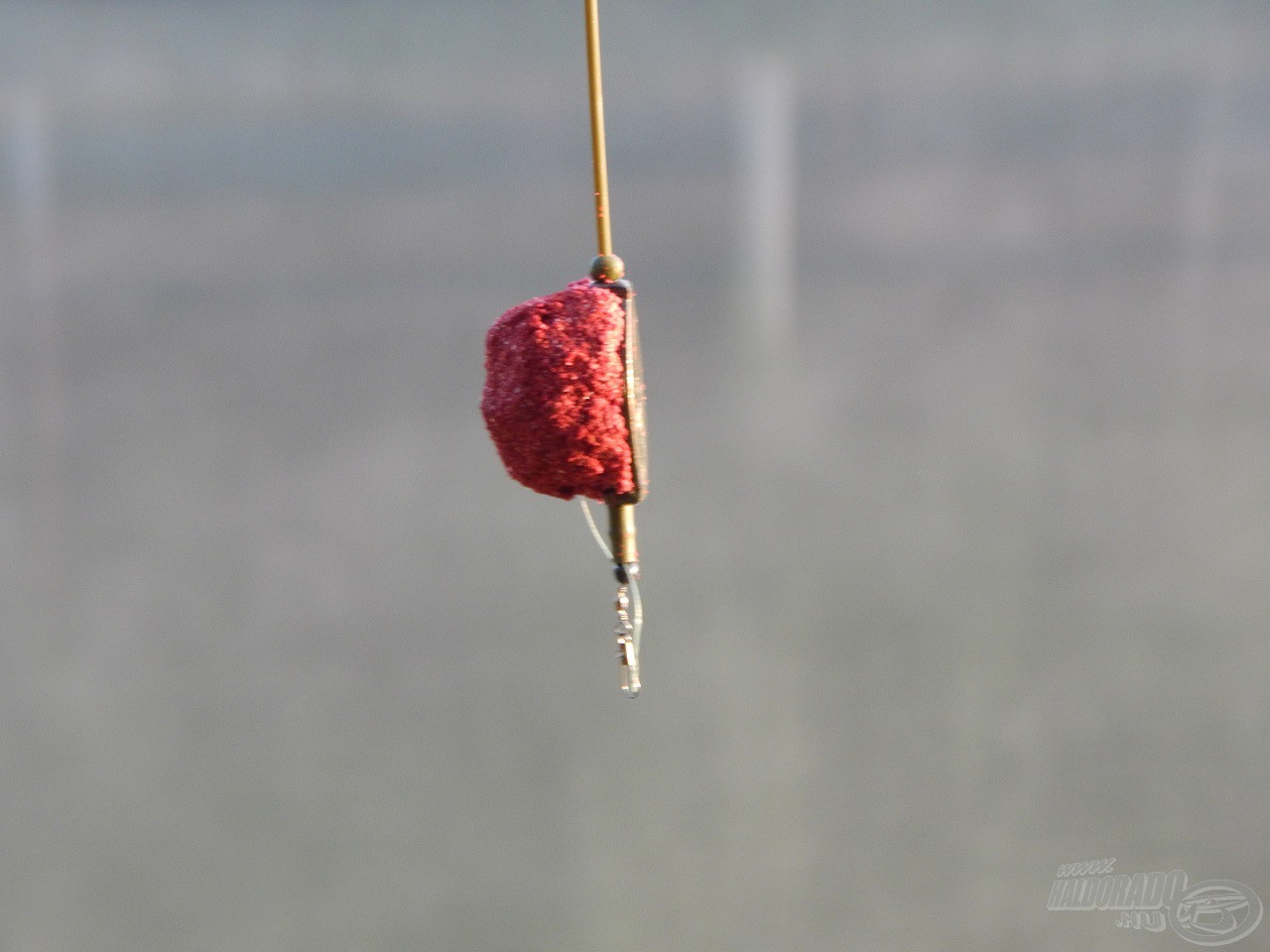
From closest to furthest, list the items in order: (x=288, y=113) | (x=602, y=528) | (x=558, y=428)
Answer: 1. (x=558, y=428)
2. (x=288, y=113)
3. (x=602, y=528)

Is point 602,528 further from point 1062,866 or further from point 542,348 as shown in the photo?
point 542,348

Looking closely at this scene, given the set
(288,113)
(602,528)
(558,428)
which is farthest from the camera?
(602,528)

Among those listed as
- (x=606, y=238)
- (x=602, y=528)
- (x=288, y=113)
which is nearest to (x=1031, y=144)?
(x=602, y=528)

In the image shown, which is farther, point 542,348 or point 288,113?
point 288,113

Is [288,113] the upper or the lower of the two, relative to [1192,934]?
upper
